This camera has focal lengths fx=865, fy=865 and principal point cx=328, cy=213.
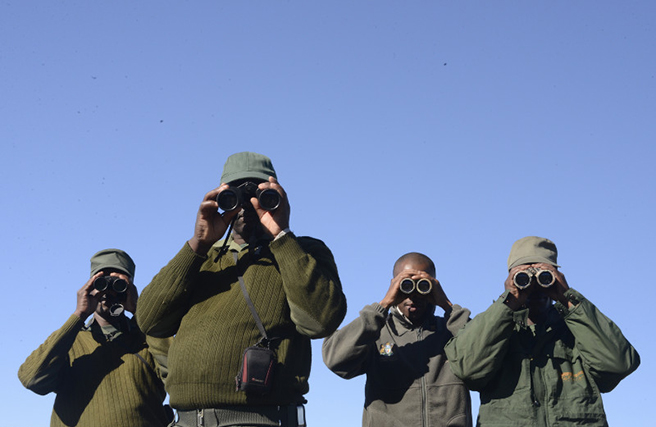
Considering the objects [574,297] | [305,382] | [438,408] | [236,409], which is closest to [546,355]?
[574,297]

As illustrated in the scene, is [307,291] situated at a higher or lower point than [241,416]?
higher

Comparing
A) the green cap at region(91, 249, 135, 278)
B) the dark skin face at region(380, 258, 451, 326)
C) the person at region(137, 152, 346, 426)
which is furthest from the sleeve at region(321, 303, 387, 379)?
the green cap at region(91, 249, 135, 278)

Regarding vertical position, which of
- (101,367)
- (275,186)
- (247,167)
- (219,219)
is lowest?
(101,367)

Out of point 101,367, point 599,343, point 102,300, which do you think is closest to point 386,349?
point 599,343

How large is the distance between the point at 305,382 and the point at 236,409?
473 mm

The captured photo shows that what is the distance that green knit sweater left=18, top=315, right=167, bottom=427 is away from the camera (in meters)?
7.01

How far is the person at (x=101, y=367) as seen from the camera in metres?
7.04

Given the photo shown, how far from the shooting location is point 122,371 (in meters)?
7.19

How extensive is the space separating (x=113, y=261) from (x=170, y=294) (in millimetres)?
2442

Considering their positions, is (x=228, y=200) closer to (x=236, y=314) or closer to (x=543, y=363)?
(x=236, y=314)

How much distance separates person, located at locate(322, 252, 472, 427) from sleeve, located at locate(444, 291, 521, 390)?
0.49m

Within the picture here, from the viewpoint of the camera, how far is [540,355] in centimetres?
600

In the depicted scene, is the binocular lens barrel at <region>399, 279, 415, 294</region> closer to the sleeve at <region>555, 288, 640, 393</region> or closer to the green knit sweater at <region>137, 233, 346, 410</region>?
the green knit sweater at <region>137, 233, 346, 410</region>

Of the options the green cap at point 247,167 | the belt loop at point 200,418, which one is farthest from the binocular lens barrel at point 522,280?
the belt loop at point 200,418
